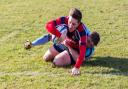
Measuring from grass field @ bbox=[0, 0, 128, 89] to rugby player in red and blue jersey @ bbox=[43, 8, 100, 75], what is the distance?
165mm

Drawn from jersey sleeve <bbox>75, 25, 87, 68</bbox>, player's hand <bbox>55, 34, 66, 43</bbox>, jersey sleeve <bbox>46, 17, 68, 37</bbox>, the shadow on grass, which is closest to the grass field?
the shadow on grass

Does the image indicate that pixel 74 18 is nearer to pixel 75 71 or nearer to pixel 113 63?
pixel 75 71

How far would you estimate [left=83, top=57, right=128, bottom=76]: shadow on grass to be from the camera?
624 cm

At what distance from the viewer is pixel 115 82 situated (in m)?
5.76

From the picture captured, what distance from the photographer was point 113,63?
663cm

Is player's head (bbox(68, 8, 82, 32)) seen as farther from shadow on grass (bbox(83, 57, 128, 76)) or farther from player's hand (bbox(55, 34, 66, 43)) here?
shadow on grass (bbox(83, 57, 128, 76))

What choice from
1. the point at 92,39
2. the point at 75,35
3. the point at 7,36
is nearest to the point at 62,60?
the point at 75,35

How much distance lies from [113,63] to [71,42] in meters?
0.76

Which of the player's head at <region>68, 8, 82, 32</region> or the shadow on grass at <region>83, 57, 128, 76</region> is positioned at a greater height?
the player's head at <region>68, 8, 82, 32</region>

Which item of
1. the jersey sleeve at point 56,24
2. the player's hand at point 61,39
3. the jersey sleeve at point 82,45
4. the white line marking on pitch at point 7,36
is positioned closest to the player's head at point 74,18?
the jersey sleeve at point 82,45

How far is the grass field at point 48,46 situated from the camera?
5.80 meters

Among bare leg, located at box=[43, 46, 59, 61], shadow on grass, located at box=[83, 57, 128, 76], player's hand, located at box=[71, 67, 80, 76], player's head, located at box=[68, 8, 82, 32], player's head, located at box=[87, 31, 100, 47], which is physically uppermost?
player's head, located at box=[68, 8, 82, 32]

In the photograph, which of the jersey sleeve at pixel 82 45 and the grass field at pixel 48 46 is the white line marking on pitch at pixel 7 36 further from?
the jersey sleeve at pixel 82 45

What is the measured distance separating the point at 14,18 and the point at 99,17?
7.09 ft
